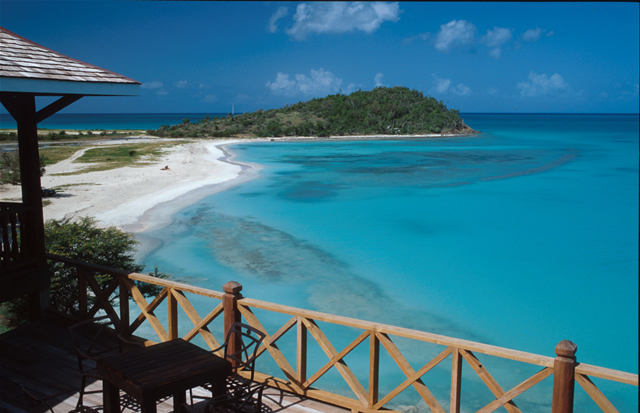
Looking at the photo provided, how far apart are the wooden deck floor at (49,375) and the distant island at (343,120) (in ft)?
186

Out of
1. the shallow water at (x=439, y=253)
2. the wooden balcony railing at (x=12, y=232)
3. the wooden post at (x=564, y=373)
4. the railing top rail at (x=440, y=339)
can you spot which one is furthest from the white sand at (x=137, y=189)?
the wooden post at (x=564, y=373)

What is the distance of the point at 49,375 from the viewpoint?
5.11 m

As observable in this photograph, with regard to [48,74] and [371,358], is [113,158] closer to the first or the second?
A: [48,74]

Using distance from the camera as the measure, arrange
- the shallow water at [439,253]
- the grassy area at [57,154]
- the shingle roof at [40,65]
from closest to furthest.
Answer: the shingle roof at [40,65] → the shallow water at [439,253] → the grassy area at [57,154]

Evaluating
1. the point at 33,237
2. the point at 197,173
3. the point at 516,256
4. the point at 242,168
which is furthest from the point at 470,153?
the point at 33,237

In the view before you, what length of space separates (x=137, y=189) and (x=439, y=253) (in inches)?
491

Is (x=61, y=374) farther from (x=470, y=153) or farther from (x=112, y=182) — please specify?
(x=470, y=153)

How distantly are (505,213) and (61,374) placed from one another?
21.7 m

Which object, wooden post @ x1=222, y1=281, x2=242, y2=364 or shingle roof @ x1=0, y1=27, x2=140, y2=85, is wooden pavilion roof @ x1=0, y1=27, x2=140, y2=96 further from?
wooden post @ x1=222, y1=281, x2=242, y2=364

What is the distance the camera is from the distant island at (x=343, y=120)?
66000 millimetres

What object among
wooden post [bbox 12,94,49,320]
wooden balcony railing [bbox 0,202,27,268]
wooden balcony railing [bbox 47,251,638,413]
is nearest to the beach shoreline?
wooden post [bbox 12,94,49,320]

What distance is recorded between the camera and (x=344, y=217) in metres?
20.8

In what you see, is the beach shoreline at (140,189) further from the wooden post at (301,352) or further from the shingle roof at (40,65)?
the wooden post at (301,352)

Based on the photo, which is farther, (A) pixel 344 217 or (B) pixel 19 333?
(A) pixel 344 217
